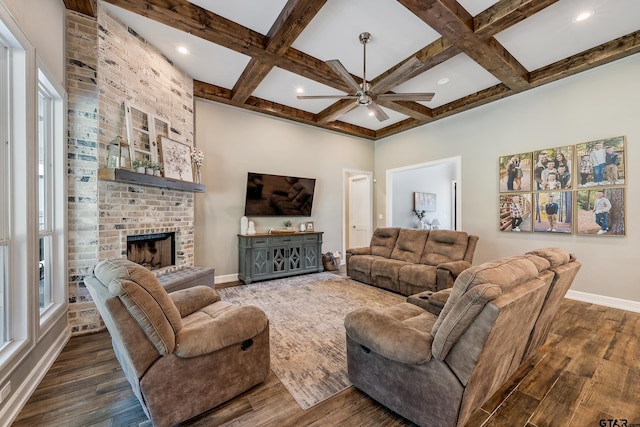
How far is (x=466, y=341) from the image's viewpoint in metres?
1.28

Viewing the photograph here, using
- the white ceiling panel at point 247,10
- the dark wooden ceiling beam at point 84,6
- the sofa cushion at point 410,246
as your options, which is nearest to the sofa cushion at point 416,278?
the sofa cushion at point 410,246

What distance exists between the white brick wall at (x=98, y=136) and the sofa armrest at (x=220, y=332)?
1652 mm

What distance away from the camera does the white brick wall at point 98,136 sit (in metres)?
2.63

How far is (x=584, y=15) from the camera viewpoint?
2729 mm

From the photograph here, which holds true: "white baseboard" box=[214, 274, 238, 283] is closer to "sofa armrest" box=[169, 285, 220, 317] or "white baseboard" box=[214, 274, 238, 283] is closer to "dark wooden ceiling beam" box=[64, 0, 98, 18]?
"sofa armrest" box=[169, 285, 220, 317]

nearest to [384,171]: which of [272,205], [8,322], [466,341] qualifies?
[272,205]

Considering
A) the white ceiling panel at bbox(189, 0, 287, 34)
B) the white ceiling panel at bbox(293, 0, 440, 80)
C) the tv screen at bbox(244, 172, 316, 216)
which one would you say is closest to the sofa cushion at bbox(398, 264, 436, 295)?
the tv screen at bbox(244, 172, 316, 216)

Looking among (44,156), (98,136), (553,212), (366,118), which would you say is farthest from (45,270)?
(553,212)

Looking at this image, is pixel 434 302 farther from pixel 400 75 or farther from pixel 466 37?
pixel 466 37

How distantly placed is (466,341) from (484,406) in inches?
32.8

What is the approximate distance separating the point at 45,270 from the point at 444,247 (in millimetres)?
4811

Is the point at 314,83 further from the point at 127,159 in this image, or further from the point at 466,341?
the point at 466,341

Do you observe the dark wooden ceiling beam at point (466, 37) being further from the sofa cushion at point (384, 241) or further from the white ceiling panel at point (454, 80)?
the sofa cushion at point (384, 241)

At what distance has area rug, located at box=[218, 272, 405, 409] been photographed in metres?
1.94
